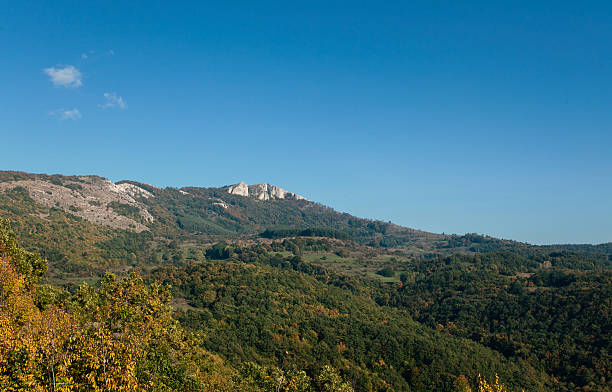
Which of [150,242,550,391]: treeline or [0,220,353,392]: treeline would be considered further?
[150,242,550,391]: treeline

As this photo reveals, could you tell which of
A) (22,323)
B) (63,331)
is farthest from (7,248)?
(63,331)

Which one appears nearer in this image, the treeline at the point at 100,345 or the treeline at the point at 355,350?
the treeline at the point at 100,345

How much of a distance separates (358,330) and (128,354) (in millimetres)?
178732

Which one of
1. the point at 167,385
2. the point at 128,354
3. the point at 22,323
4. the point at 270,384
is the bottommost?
the point at 270,384

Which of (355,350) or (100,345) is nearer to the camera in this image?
(100,345)

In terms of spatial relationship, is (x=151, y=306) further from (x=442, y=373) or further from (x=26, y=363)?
(x=442, y=373)

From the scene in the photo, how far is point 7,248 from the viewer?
65.4 metres

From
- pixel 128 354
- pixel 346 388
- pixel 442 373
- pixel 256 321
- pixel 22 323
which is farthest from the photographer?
pixel 256 321

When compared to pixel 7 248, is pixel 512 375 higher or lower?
lower

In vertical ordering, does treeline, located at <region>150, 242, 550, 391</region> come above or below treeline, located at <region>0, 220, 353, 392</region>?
below

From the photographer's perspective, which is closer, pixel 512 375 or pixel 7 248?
pixel 7 248

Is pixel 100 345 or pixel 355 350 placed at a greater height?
pixel 100 345

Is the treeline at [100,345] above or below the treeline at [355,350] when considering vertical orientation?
above

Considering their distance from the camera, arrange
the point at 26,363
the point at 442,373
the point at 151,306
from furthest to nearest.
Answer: the point at 442,373 < the point at 151,306 < the point at 26,363
